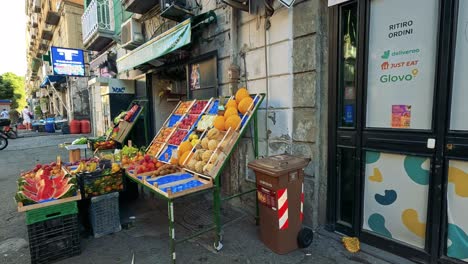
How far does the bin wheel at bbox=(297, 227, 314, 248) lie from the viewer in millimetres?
2920

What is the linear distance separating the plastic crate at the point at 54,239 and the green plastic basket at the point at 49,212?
0.04 m

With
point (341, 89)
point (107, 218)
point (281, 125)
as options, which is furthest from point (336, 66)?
point (107, 218)

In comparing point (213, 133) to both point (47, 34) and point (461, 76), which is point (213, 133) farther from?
point (47, 34)

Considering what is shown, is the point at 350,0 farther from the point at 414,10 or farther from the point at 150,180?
the point at 150,180

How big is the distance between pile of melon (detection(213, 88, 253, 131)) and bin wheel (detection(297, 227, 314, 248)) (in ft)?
5.09

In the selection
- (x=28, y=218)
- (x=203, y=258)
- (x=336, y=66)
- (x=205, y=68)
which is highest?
(x=205, y=68)

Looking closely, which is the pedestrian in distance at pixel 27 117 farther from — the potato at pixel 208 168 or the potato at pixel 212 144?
the potato at pixel 208 168

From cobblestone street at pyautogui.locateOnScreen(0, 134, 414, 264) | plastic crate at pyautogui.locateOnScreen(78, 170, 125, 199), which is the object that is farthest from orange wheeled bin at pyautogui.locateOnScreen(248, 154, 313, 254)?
plastic crate at pyautogui.locateOnScreen(78, 170, 125, 199)

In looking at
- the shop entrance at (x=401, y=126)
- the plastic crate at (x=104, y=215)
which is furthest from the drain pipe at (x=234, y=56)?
the plastic crate at (x=104, y=215)

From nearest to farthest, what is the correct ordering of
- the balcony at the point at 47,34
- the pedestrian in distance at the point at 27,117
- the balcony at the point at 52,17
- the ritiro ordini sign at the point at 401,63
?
the ritiro ordini sign at the point at 401,63 → the balcony at the point at 52,17 → the pedestrian in distance at the point at 27,117 → the balcony at the point at 47,34

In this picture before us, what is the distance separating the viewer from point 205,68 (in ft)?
16.8

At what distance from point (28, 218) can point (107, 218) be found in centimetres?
94

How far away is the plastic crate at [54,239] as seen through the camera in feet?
9.14

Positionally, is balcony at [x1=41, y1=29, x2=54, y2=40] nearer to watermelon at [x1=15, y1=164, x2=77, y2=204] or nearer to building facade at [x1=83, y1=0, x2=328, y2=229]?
building facade at [x1=83, y1=0, x2=328, y2=229]
